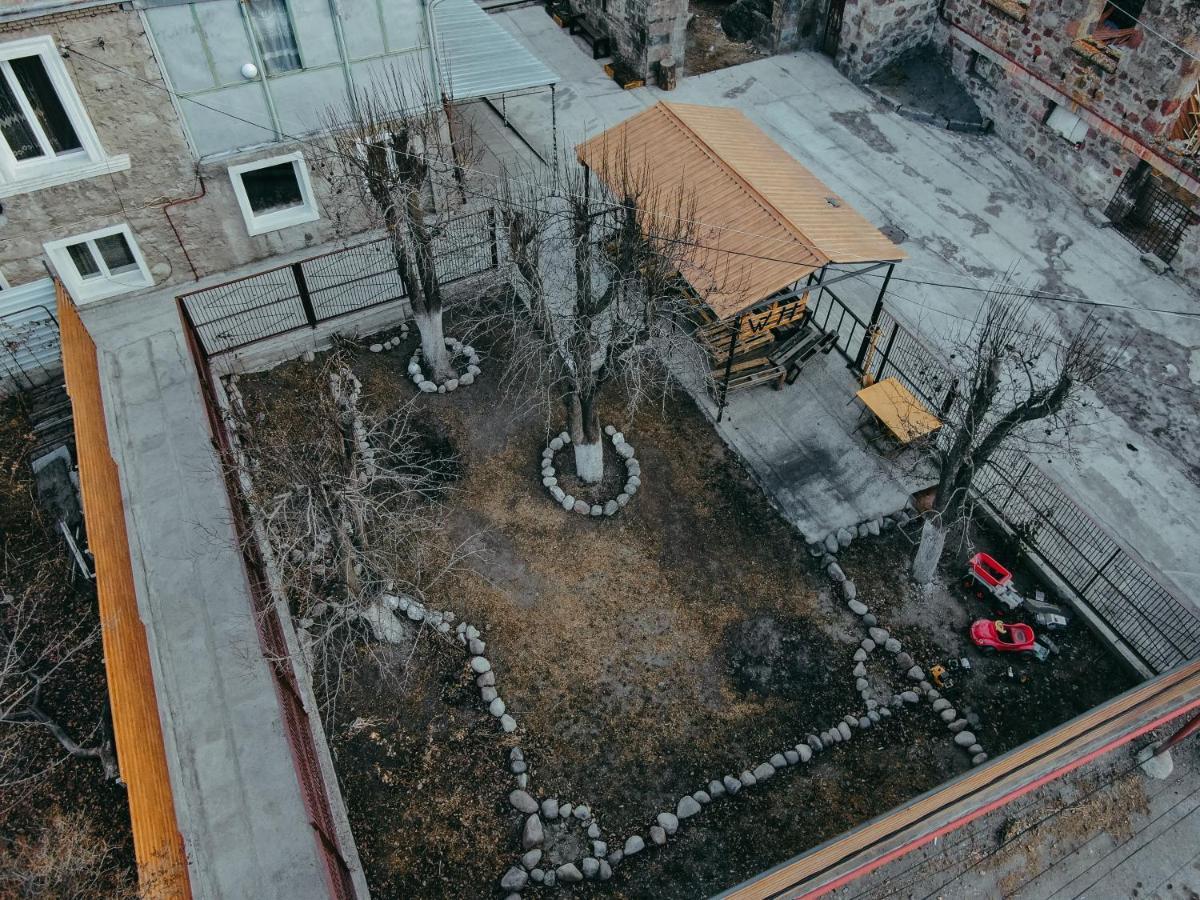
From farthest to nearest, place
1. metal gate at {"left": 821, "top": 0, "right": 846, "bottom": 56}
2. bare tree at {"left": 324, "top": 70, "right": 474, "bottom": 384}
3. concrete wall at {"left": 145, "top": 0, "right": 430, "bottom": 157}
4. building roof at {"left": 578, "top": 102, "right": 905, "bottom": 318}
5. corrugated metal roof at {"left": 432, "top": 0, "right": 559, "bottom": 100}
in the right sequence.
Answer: metal gate at {"left": 821, "top": 0, "right": 846, "bottom": 56}, corrugated metal roof at {"left": 432, "top": 0, "right": 559, "bottom": 100}, building roof at {"left": 578, "top": 102, "right": 905, "bottom": 318}, concrete wall at {"left": 145, "top": 0, "right": 430, "bottom": 157}, bare tree at {"left": 324, "top": 70, "right": 474, "bottom": 384}

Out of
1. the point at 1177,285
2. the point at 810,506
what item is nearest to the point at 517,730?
the point at 810,506

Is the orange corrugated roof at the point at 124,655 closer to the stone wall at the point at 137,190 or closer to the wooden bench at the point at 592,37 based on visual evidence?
the stone wall at the point at 137,190

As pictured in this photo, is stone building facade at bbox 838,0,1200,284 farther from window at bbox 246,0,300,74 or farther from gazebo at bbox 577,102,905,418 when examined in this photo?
window at bbox 246,0,300,74

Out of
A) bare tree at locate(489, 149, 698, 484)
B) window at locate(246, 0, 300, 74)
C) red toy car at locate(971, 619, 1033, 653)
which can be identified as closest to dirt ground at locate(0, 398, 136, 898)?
bare tree at locate(489, 149, 698, 484)

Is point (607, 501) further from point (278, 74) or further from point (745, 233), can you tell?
point (278, 74)

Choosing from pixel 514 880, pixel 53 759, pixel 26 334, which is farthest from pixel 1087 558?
pixel 26 334

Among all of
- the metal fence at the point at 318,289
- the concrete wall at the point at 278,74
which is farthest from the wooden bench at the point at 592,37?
the metal fence at the point at 318,289

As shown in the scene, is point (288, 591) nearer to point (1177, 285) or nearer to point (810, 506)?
point (810, 506)
